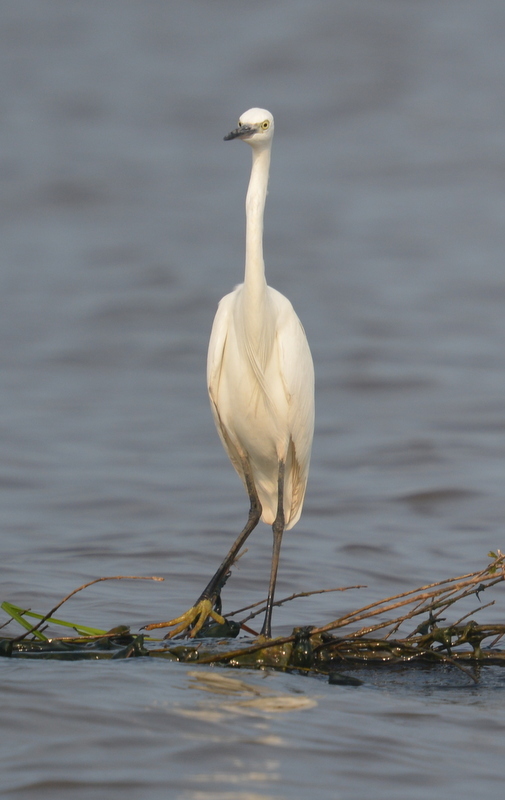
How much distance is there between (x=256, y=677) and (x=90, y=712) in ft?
3.12

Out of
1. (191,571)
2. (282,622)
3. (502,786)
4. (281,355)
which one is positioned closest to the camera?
(502,786)

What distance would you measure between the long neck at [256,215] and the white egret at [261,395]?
1cm

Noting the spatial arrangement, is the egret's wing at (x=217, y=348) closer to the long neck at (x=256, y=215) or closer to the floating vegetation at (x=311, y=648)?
the long neck at (x=256, y=215)

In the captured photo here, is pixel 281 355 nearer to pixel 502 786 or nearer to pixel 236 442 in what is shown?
pixel 236 442

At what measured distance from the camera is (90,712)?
504 cm

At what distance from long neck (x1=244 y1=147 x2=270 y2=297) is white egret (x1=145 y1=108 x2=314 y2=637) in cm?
1

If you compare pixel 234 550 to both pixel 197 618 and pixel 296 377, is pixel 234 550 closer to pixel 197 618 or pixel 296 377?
pixel 197 618

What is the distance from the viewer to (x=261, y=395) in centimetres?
689

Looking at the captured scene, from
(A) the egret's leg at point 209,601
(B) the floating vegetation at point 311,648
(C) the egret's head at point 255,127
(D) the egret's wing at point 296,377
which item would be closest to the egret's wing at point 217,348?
(D) the egret's wing at point 296,377

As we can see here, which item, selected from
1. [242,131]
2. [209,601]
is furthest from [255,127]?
[209,601]

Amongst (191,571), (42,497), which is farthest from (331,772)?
(42,497)

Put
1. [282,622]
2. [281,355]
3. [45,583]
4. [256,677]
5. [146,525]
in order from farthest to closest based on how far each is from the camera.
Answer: [146,525] → [45,583] → [282,622] → [281,355] → [256,677]

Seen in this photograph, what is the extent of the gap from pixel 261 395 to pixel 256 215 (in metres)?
1.12

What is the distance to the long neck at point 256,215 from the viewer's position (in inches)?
250
